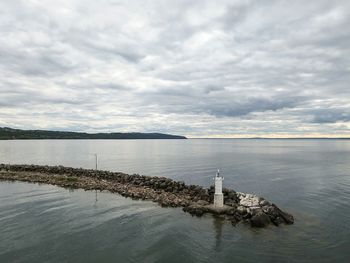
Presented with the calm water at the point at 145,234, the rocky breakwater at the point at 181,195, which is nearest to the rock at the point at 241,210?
the rocky breakwater at the point at 181,195

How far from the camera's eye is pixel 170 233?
1548cm

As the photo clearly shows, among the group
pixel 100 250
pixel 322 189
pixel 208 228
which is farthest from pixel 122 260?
pixel 322 189

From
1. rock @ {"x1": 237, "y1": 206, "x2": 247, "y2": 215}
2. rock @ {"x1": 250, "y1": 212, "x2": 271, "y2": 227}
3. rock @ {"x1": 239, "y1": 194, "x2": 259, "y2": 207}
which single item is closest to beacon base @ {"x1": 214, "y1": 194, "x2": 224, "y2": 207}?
rock @ {"x1": 237, "y1": 206, "x2": 247, "y2": 215}

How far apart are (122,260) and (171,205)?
878 centimetres

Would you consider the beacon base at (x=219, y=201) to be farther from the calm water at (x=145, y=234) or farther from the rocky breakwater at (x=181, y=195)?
the calm water at (x=145, y=234)

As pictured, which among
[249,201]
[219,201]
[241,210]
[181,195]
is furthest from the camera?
[181,195]

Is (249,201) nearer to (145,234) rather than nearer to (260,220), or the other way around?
(260,220)

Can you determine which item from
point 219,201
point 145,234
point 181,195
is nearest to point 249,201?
point 219,201

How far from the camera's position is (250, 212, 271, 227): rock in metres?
16.8

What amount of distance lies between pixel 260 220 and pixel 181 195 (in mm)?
8242

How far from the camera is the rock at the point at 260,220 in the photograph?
16750 mm

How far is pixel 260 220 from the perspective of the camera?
16.8 m

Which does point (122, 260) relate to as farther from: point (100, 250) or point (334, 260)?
point (334, 260)

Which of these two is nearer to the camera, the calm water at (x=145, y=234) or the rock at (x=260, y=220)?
the calm water at (x=145, y=234)
